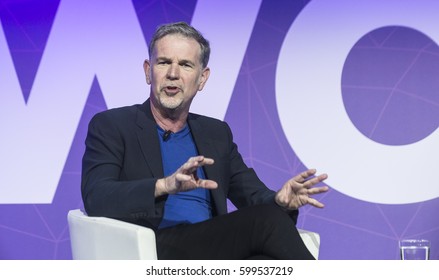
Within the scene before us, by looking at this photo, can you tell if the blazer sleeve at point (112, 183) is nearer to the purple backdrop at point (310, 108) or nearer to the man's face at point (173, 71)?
the man's face at point (173, 71)

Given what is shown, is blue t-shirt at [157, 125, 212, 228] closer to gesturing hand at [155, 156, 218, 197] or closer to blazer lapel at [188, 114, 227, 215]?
blazer lapel at [188, 114, 227, 215]

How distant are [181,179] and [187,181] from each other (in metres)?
0.03

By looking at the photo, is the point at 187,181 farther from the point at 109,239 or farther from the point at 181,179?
the point at 109,239

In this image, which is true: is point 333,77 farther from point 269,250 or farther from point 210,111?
point 269,250

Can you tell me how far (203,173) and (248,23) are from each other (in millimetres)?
1407

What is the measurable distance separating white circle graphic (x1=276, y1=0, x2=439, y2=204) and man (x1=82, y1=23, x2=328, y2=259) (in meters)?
1.00

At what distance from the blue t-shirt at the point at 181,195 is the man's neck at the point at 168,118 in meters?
0.03

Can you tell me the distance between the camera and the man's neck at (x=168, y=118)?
292cm

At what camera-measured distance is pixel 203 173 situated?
2.90 m

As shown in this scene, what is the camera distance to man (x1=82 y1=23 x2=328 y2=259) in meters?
2.41

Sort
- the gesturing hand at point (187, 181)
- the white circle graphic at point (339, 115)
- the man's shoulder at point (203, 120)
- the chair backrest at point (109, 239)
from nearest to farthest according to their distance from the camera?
the gesturing hand at point (187, 181)
the chair backrest at point (109, 239)
the man's shoulder at point (203, 120)
the white circle graphic at point (339, 115)

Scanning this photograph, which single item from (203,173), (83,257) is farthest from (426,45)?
(83,257)

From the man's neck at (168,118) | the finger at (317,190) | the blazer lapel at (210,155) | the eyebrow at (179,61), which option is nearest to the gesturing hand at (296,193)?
the finger at (317,190)

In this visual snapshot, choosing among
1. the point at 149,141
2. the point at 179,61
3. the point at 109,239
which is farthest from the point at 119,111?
the point at 109,239
